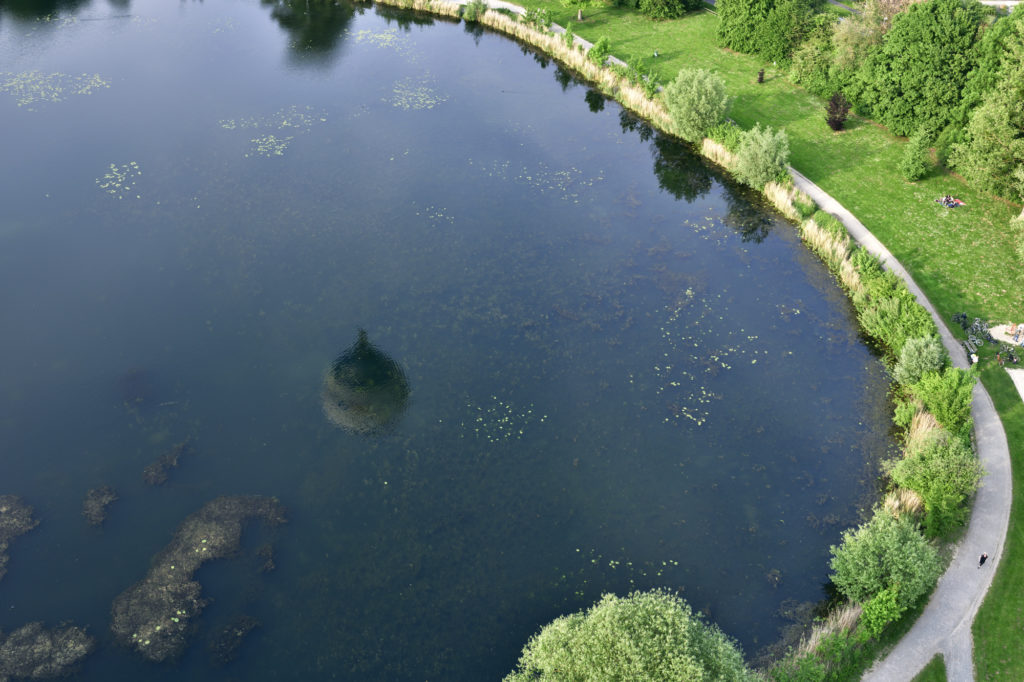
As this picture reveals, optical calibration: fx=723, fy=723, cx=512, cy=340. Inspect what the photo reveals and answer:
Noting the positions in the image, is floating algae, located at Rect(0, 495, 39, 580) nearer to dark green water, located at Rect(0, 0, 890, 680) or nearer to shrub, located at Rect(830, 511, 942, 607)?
dark green water, located at Rect(0, 0, 890, 680)

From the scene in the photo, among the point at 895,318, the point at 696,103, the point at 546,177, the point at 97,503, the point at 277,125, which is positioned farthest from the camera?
the point at 277,125

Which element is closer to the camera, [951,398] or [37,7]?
[951,398]

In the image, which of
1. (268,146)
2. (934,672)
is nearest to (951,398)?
(934,672)

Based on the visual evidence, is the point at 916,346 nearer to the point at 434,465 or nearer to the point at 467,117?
the point at 434,465

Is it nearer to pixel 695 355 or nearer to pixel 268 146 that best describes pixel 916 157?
pixel 695 355

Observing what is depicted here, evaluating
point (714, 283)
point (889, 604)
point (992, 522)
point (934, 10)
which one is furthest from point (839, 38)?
point (889, 604)

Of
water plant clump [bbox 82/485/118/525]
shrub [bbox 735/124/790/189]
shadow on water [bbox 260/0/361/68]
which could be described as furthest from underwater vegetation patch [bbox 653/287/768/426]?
shadow on water [bbox 260/0/361/68]
